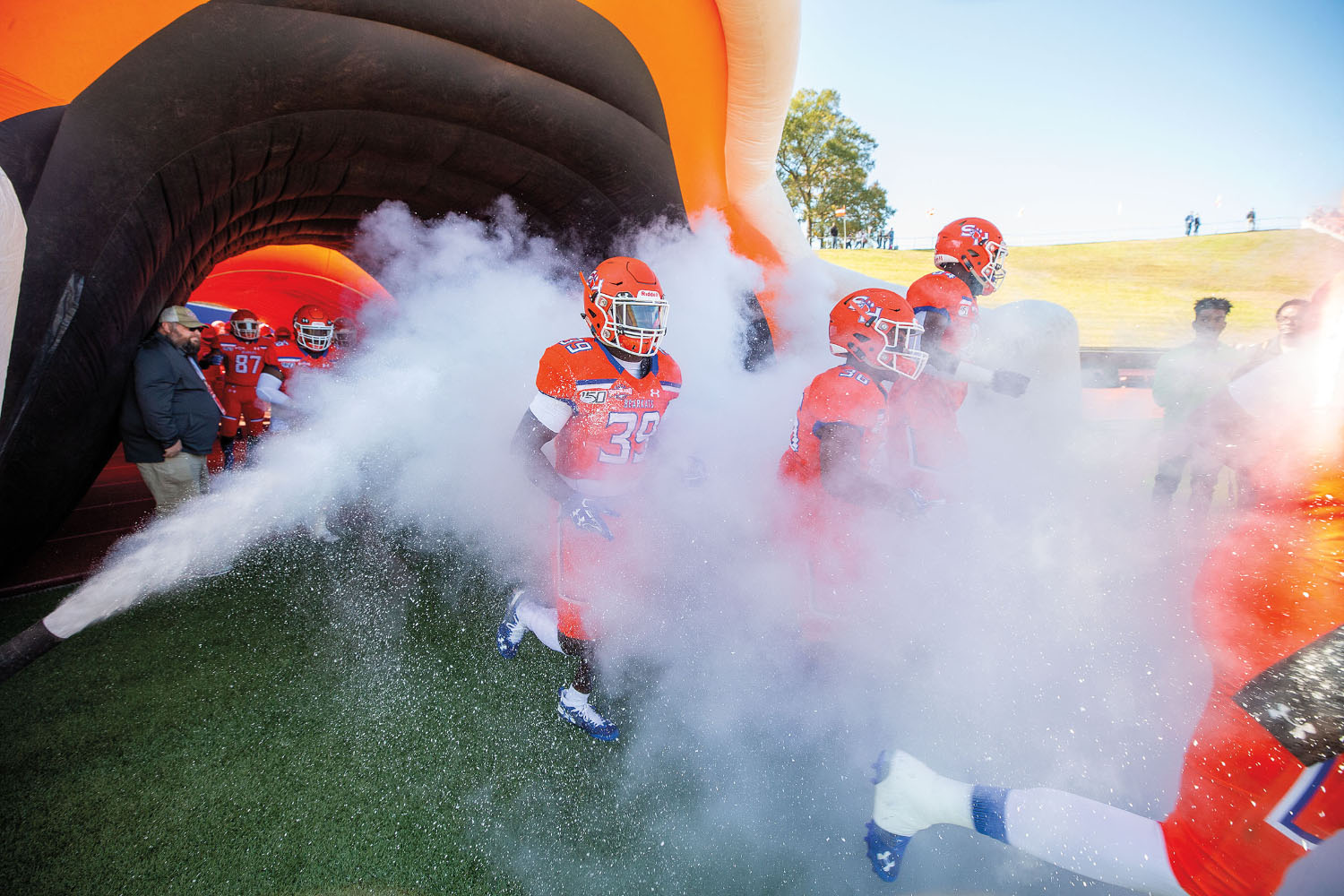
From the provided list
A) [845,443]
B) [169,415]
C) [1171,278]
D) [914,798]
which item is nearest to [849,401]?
[845,443]

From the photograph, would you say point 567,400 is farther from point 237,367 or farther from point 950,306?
point 237,367

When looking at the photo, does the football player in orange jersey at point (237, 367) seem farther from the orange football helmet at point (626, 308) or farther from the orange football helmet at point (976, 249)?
the orange football helmet at point (976, 249)

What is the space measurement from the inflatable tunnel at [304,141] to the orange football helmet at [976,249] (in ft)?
5.42

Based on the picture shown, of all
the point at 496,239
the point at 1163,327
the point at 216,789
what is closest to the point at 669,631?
the point at 216,789

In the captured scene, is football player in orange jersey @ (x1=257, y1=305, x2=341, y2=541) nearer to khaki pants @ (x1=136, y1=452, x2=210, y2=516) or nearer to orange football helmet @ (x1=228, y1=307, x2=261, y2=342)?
orange football helmet @ (x1=228, y1=307, x2=261, y2=342)

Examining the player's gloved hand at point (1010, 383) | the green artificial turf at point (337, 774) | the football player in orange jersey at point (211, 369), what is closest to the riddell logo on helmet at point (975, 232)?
the player's gloved hand at point (1010, 383)

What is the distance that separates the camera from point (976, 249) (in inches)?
135

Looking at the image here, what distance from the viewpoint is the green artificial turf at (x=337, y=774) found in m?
2.18

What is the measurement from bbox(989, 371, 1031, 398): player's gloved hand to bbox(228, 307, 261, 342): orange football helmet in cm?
646

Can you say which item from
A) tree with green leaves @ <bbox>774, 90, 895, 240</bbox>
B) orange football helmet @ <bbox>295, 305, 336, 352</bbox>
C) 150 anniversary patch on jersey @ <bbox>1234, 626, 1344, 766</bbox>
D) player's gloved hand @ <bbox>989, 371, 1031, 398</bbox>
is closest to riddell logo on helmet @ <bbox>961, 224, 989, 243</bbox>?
player's gloved hand @ <bbox>989, 371, 1031, 398</bbox>

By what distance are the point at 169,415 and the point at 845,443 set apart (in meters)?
4.01

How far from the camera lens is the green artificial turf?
86.0 inches

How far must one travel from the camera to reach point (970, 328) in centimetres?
334

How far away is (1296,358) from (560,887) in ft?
9.15
